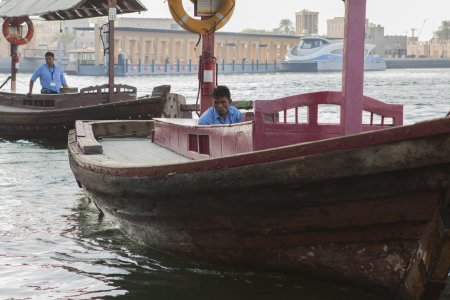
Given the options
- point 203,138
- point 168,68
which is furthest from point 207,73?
point 168,68

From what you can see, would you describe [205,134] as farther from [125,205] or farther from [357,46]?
[357,46]

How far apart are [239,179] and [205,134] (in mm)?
2133

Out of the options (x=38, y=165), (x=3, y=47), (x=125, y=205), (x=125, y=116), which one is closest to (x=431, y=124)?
(x=125, y=205)

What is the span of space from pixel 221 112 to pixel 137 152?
1690 mm

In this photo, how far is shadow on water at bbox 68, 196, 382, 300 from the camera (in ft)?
18.1

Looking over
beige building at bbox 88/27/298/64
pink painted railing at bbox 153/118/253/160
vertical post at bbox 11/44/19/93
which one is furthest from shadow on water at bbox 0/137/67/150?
beige building at bbox 88/27/298/64

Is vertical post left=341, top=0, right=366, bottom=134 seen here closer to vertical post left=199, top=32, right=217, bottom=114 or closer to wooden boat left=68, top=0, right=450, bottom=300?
wooden boat left=68, top=0, right=450, bottom=300

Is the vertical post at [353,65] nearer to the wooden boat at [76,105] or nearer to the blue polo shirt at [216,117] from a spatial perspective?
the blue polo shirt at [216,117]

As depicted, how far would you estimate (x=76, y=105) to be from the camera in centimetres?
1563

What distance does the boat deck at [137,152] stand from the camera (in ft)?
25.6

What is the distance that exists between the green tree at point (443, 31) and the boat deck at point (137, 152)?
508 feet

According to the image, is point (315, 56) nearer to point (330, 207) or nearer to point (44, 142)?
point (44, 142)

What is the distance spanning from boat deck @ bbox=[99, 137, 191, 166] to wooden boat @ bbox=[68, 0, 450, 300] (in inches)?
53.4

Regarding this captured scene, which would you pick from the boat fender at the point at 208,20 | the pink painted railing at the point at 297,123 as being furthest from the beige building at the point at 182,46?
the pink painted railing at the point at 297,123
